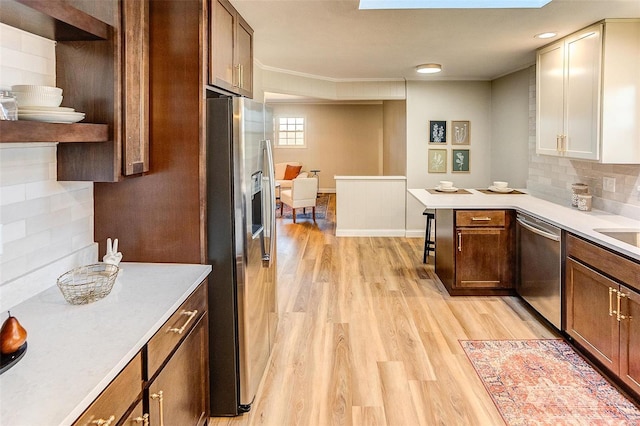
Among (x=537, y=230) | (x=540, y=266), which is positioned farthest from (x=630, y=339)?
(x=537, y=230)

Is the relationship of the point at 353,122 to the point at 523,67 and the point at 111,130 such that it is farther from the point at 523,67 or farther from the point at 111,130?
the point at 111,130

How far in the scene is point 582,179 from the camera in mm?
4117

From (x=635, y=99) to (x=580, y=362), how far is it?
1856 mm

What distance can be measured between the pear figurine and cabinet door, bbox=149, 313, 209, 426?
43 cm

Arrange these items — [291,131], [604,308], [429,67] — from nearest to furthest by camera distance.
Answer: [604,308] → [429,67] → [291,131]

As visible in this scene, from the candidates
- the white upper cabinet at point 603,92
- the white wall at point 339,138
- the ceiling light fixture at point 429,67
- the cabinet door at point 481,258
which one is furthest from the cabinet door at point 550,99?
the white wall at point 339,138

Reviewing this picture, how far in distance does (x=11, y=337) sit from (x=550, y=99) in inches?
165

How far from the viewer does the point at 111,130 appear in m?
1.84

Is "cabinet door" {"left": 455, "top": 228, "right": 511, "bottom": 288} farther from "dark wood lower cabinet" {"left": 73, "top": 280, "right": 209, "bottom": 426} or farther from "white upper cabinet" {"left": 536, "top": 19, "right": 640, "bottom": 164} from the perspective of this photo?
"dark wood lower cabinet" {"left": 73, "top": 280, "right": 209, "bottom": 426}

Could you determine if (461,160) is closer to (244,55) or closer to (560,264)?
(560,264)

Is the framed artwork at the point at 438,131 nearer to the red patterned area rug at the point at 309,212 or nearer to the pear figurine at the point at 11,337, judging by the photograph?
the red patterned area rug at the point at 309,212

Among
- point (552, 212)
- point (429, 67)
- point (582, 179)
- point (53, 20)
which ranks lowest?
point (552, 212)

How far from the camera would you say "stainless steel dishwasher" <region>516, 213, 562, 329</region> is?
337 centimetres

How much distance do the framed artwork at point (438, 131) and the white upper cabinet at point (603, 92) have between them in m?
3.19
